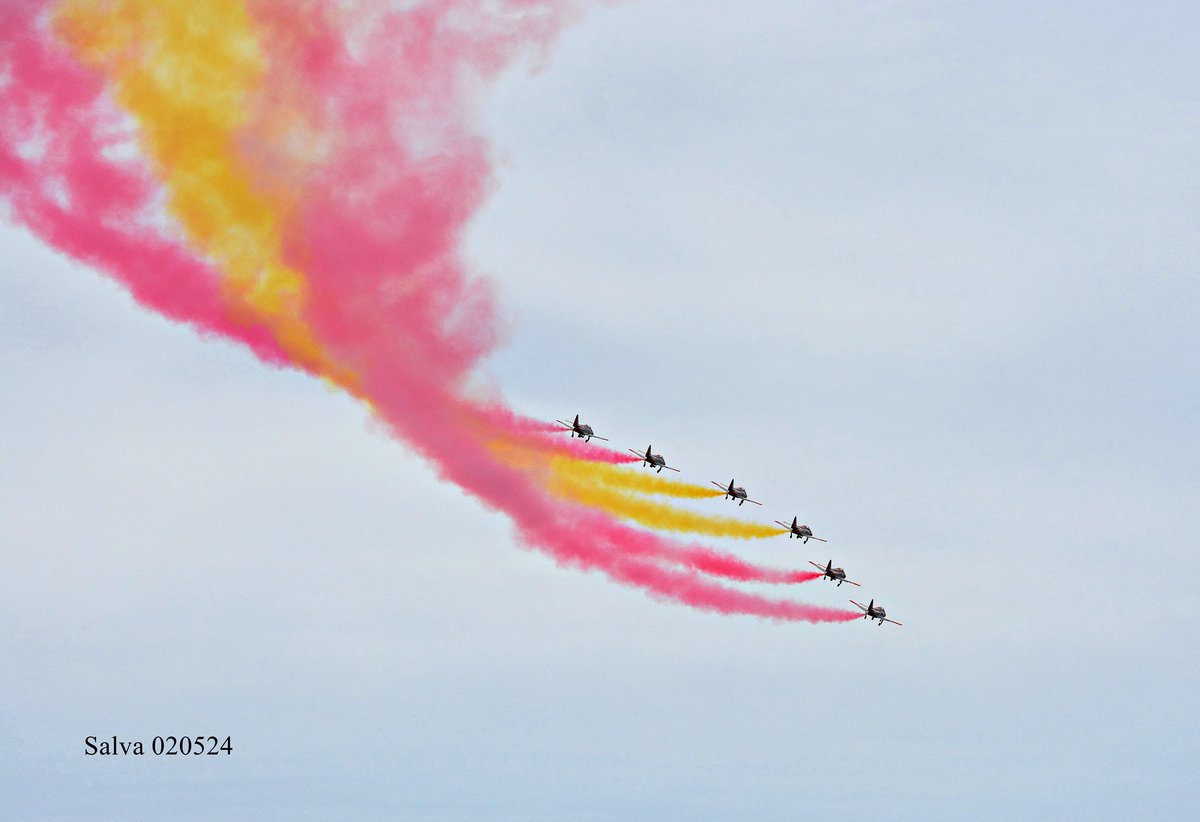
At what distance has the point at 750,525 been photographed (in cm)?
8269

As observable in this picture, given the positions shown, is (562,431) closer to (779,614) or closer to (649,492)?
(649,492)

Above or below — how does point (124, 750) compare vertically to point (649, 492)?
below

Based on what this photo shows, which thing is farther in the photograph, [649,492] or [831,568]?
Result: [831,568]

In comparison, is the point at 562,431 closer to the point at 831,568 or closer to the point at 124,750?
the point at 831,568

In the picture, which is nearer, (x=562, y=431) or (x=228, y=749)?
(x=562, y=431)

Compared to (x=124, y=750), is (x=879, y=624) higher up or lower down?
higher up

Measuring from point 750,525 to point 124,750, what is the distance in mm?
25598

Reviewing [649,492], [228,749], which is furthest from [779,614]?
[228,749]

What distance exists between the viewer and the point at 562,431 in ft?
249

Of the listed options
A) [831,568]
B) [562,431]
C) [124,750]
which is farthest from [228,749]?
[831,568]

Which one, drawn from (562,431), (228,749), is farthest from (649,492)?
(228,749)

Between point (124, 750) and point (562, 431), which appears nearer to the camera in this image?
point (562, 431)

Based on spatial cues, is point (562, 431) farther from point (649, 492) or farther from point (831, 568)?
point (831, 568)

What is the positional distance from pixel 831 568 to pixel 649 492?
10484mm
